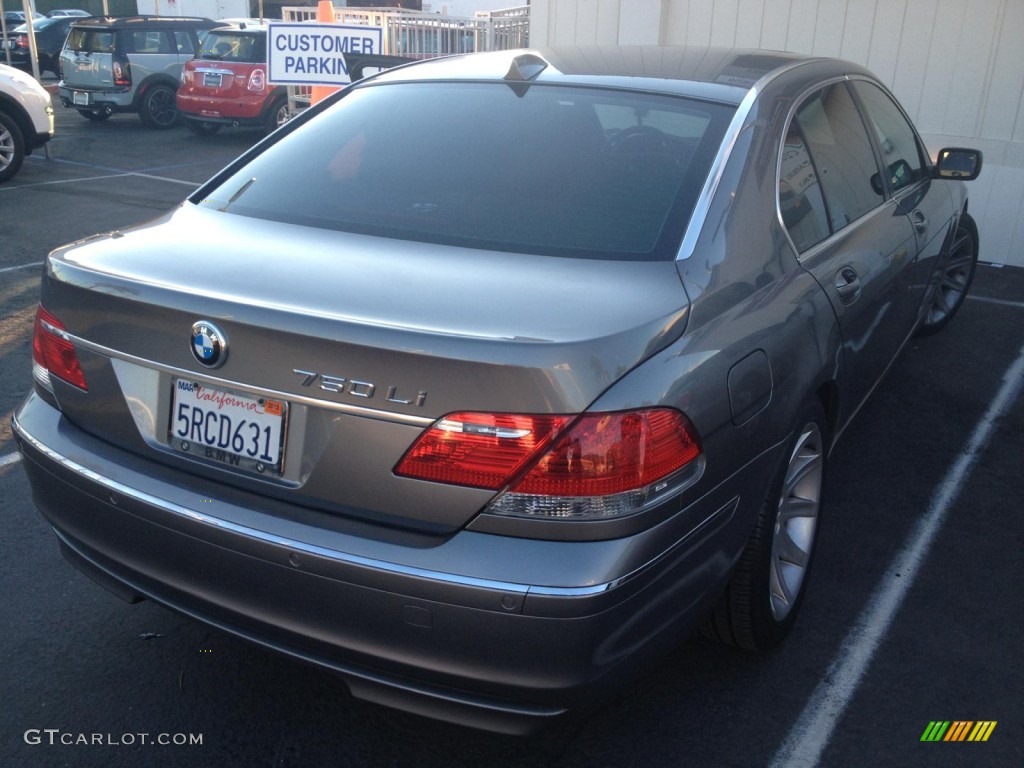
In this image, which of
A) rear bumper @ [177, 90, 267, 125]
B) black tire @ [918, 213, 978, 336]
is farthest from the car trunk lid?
rear bumper @ [177, 90, 267, 125]

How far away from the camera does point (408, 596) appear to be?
6.68ft

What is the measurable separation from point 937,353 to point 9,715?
5134 mm

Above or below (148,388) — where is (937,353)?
below

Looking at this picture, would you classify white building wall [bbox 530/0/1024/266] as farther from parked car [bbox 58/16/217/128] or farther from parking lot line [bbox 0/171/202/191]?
parked car [bbox 58/16/217/128]

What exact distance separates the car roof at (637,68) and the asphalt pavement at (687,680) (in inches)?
66.4

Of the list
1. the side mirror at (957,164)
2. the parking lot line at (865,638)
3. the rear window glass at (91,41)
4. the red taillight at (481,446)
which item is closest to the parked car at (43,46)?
the rear window glass at (91,41)

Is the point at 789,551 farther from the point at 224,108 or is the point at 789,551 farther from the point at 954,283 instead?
the point at 224,108

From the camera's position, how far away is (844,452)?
4547mm

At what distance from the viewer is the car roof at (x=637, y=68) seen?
3043 millimetres

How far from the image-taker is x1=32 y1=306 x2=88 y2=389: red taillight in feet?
8.14

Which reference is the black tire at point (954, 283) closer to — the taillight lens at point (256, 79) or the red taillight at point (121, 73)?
the taillight lens at point (256, 79)

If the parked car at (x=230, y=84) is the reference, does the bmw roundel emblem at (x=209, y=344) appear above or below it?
above

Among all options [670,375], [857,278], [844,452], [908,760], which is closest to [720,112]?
[857,278]

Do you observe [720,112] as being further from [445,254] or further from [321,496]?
[321,496]
